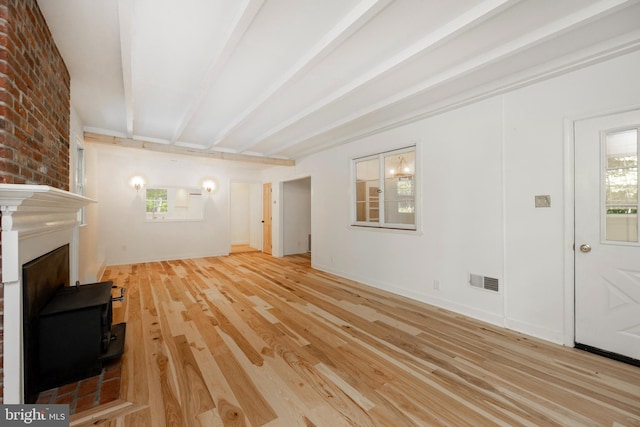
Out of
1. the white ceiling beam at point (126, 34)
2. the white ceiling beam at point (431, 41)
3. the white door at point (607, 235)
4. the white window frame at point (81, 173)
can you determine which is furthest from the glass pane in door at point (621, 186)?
the white window frame at point (81, 173)

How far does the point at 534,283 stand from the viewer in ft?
8.86

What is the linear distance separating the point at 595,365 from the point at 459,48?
9.29ft

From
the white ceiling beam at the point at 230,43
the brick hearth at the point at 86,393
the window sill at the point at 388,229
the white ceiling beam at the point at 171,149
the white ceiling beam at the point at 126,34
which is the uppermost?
the white ceiling beam at the point at 230,43

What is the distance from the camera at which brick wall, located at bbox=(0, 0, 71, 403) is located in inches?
57.8

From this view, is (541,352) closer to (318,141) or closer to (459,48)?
(459,48)

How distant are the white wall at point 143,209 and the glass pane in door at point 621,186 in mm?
6870

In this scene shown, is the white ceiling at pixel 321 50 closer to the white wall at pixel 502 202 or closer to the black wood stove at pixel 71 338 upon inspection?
the white wall at pixel 502 202

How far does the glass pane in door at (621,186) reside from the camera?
87.2 inches

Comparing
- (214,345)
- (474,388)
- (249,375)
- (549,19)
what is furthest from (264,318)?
(549,19)

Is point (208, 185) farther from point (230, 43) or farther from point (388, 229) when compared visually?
point (230, 43)

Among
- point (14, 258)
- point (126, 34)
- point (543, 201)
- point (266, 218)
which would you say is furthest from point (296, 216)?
point (14, 258)

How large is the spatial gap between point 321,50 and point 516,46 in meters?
1.57

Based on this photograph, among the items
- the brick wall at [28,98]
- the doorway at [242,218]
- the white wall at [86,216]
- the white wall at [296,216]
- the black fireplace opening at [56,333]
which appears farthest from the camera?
the doorway at [242,218]

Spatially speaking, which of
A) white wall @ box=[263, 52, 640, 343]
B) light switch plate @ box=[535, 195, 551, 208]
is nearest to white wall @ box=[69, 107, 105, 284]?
white wall @ box=[263, 52, 640, 343]
